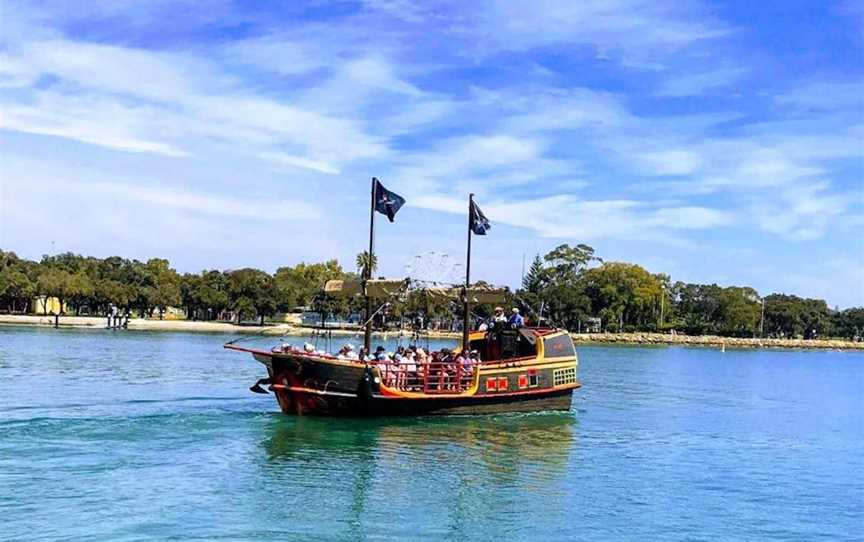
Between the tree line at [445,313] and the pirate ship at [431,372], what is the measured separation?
171 ft

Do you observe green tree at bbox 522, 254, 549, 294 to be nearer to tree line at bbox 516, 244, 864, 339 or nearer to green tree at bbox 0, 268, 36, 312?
tree line at bbox 516, 244, 864, 339

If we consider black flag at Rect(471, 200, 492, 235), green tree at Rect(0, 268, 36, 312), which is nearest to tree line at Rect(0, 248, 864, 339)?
green tree at Rect(0, 268, 36, 312)

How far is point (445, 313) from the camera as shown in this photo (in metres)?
87.3

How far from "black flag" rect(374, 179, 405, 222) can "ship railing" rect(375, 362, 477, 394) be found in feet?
19.7

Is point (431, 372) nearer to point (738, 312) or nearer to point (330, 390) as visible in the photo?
point (330, 390)

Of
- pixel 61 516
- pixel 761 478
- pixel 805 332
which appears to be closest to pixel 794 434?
pixel 761 478

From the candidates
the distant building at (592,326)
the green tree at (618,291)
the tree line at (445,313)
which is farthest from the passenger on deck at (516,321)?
the distant building at (592,326)

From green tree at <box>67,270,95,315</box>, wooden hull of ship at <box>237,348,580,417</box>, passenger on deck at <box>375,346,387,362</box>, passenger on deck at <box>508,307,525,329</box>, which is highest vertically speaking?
green tree at <box>67,270,95,315</box>

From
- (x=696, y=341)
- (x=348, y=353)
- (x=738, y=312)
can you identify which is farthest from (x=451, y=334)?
(x=348, y=353)

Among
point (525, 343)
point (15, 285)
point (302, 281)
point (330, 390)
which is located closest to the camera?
point (330, 390)

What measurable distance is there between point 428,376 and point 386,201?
683cm

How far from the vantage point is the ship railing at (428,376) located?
32.3 m

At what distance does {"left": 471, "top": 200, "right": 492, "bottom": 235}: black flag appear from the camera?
38219 millimetres

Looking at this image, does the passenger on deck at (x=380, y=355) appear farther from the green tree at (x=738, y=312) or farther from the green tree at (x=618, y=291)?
the green tree at (x=738, y=312)
